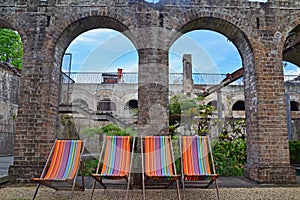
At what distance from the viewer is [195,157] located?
446cm

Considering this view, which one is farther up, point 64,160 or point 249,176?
point 64,160

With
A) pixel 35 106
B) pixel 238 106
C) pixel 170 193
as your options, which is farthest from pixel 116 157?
pixel 238 106

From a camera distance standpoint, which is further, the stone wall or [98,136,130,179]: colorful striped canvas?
the stone wall

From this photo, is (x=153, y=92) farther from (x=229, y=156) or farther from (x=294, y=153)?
(x=294, y=153)

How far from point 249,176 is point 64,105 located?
7.74 m

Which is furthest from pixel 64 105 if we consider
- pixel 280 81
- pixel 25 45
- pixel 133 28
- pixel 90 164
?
pixel 280 81

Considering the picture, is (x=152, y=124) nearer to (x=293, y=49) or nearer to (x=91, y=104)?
(x=293, y=49)

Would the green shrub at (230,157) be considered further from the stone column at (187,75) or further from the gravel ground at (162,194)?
the stone column at (187,75)

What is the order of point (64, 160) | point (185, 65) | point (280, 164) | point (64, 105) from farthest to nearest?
1. point (185, 65)
2. point (64, 105)
3. point (280, 164)
4. point (64, 160)

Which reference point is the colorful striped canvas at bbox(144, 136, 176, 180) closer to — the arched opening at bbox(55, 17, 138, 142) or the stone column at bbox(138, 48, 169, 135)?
the stone column at bbox(138, 48, 169, 135)

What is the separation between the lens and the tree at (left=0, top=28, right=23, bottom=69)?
19141 mm

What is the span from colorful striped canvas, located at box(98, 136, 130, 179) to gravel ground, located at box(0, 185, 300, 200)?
449 millimetres

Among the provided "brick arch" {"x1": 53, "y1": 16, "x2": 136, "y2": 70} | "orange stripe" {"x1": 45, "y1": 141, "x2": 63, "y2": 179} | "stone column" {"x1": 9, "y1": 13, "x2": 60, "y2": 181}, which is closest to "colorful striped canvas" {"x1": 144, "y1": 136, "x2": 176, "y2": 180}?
"orange stripe" {"x1": 45, "y1": 141, "x2": 63, "y2": 179}

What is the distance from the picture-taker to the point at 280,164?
18.2 feet
